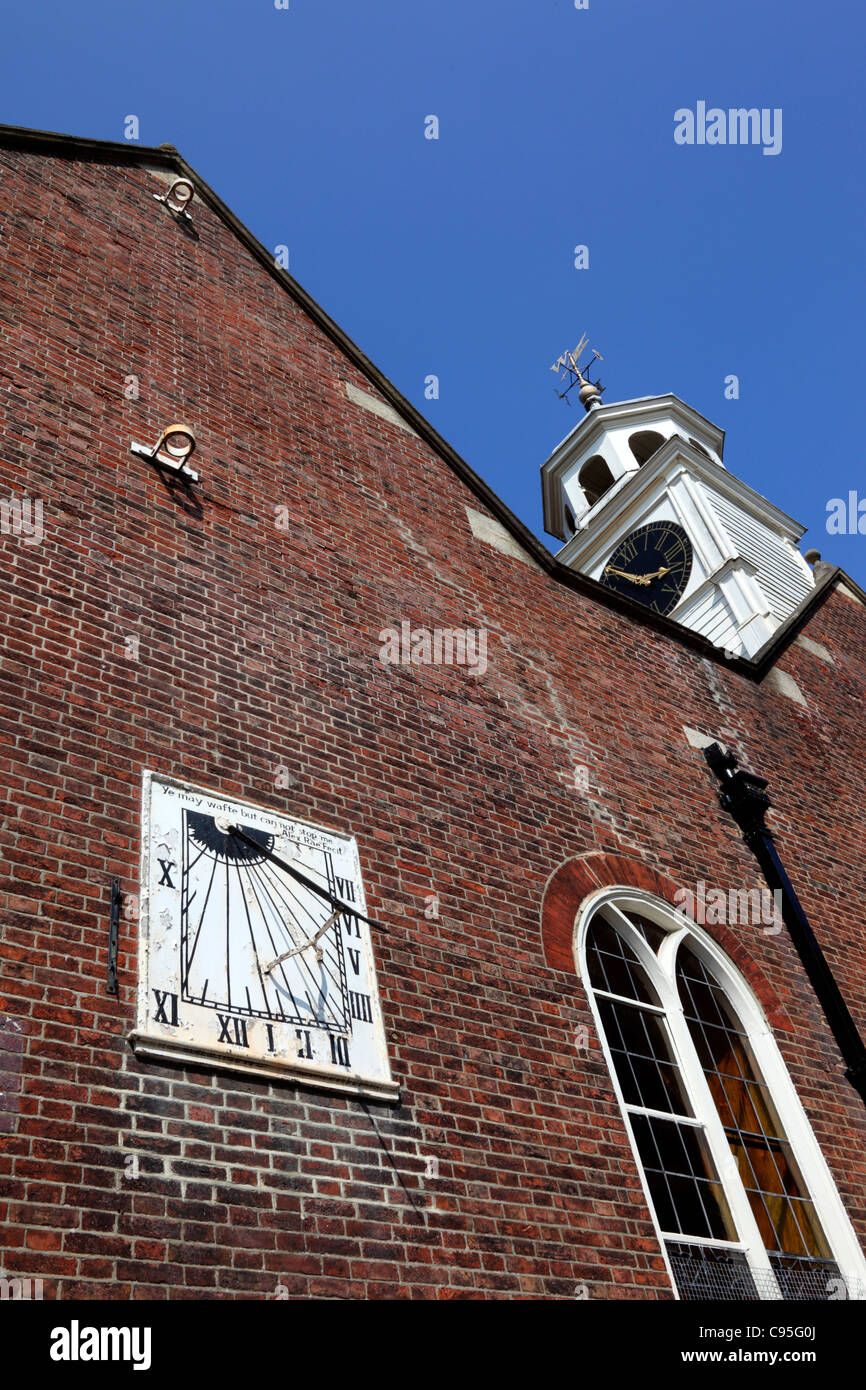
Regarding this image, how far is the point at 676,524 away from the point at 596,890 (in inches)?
731

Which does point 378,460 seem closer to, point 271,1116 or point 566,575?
point 566,575

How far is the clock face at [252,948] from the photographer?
5.44m

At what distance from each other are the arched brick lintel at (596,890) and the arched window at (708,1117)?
101 mm

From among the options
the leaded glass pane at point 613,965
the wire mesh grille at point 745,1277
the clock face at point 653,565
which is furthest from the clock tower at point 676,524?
the wire mesh grille at point 745,1277

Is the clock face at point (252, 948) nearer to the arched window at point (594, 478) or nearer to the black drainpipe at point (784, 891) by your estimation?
the black drainpipe at point (784, 891)

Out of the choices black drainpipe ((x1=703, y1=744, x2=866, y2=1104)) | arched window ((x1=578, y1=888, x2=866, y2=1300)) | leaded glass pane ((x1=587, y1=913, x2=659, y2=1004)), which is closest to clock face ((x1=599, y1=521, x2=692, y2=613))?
black drainpipe ((x1=703, y1=744, x2=866, y2=1104))

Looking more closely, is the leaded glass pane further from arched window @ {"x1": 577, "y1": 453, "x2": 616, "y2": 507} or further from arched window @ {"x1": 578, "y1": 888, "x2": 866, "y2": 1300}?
arched window @ {"x1": 577, "y1": 453, "x2": 616, "y2": 507}

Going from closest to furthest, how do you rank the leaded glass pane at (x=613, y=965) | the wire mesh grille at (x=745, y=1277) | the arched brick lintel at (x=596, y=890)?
the wire mesh grille at (x=745, y=1277), the arched brick lintel at (x=596, y=890), the leaded glass pane at (x=613, y=965)

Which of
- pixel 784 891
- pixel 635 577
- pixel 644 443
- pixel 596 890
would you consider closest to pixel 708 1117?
pixel 596 890

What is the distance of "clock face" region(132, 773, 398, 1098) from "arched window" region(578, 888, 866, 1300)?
1.88m

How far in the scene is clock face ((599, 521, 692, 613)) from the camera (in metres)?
24.8

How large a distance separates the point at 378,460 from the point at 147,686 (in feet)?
13.5
